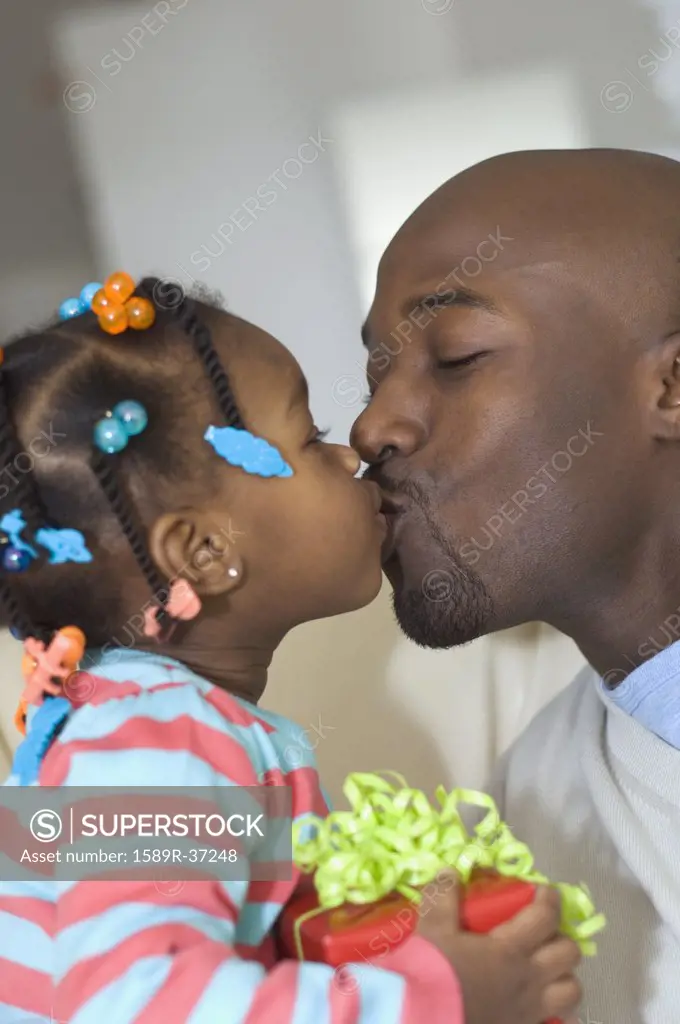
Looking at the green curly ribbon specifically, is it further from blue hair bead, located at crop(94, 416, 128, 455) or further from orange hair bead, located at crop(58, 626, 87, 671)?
blue hair bead, located at crop(94, 416, 128, 455)

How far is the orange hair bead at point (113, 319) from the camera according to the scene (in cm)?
87

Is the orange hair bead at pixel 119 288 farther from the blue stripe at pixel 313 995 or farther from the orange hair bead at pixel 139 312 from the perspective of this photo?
the blue stripe at pixel 313 995

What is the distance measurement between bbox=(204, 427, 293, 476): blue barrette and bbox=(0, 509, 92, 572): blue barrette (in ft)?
0.49

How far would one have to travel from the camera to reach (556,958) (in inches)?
29.2

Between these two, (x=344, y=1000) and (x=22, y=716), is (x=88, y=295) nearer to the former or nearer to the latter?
(x=22, y=716)

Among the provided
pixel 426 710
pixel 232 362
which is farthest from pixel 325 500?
pixel 426 710

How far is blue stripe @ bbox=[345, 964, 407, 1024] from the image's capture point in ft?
2.15

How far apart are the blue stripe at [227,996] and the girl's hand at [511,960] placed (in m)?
0.14

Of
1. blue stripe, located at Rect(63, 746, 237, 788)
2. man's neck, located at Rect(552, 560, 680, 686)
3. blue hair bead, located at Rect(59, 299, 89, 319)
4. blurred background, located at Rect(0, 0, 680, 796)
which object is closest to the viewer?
blue stripe, located at Rect(63, 746, 237, 788)

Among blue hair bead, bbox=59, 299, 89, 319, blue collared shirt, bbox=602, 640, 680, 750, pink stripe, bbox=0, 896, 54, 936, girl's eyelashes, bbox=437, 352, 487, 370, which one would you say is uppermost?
blue hair bead, bbox=59, 299, 89, 319

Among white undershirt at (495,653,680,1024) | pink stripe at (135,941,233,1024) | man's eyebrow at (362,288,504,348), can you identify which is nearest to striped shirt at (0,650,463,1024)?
pink stripe at (135,941,233,1024)

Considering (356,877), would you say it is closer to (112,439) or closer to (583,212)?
(112,439)

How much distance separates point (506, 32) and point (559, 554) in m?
1.46

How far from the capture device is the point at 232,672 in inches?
37.5
